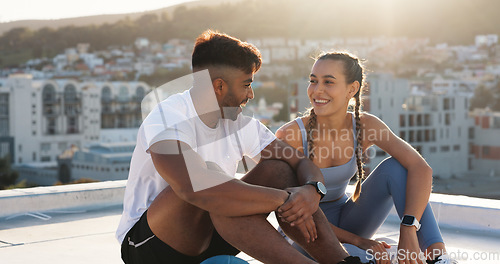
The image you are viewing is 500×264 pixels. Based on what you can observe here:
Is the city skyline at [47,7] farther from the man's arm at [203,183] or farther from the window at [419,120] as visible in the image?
the man's arm at [203,183]

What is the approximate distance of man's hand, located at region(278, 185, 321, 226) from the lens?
1507mm

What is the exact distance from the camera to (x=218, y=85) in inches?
62.8

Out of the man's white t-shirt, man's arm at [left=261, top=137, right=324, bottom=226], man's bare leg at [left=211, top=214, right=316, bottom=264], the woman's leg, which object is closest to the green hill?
the woman's leg

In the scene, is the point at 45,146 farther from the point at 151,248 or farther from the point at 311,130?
the point at 151,248

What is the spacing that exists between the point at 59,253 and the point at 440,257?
1354 mm

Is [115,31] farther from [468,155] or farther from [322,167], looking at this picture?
[322,167]

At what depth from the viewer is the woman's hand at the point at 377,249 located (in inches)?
66.4

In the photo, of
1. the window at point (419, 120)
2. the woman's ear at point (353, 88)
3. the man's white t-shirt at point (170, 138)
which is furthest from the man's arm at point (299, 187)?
the window at point (419, 120)

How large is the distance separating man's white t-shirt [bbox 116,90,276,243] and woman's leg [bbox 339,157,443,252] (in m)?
0.45

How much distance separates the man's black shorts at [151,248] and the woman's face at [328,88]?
67 centimetres

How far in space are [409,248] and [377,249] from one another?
93 millimetres

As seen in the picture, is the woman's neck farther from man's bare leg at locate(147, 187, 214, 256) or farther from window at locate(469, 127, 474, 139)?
window at locate(469, 127, 474, 139)

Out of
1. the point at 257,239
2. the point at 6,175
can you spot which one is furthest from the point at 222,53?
the point at 6,175

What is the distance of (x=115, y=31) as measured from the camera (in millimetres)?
57500
